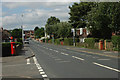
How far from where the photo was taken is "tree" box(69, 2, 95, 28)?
68.7 metres

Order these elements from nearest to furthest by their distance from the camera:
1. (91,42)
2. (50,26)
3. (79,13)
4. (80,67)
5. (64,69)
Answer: (64,69) < (80,67) < (91,42) < (79,13) < (50,26)

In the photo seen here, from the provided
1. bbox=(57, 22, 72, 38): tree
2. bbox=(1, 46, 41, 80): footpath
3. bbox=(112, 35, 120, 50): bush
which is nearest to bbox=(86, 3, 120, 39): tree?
bbox=(112, 35, 120, 50): bush

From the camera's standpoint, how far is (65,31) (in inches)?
2899

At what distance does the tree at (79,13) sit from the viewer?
68.7 m

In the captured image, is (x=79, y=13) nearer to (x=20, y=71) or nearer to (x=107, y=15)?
(x=107, y=15)

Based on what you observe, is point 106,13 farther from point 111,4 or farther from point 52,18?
point 52,18

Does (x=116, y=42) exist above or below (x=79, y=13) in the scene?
below

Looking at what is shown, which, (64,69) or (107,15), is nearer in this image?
(64,69)

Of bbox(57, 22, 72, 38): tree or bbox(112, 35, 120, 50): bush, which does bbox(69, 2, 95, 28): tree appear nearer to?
bbox(57, 22, 72, 38): tree

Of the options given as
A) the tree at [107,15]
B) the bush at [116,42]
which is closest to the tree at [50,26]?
the tree at [107,15]

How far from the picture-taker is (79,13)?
2763 inches

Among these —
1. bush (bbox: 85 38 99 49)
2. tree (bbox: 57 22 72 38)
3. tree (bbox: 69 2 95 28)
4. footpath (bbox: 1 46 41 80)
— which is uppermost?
tree (bbox: 69 2 95 28)

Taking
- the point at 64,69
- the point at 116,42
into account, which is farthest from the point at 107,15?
the point at 64,69

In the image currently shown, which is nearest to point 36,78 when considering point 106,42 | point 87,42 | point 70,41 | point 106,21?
point 106,42
